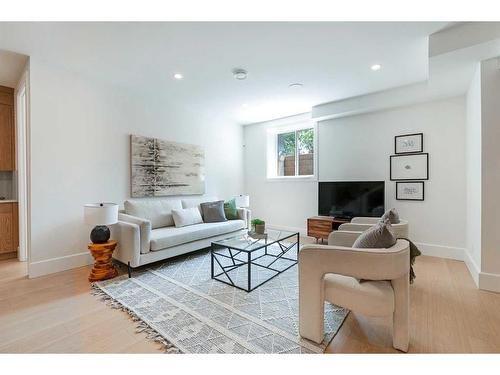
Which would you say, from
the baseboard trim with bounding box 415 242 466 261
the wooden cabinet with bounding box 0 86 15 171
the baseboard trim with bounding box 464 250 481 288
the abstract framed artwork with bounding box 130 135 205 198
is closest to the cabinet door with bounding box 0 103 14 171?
the wooden cabinet with bounding box 0 86 15 171

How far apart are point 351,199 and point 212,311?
305cm

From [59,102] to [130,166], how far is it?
3.81 ft

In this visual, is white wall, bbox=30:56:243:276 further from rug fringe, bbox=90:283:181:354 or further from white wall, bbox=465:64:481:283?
white wall, bbox=465:64:481:283

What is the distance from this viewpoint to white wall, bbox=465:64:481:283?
2.62 m

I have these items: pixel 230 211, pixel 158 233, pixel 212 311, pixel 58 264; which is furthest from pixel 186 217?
pixel 212 311

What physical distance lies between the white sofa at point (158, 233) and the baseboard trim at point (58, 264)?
542mm

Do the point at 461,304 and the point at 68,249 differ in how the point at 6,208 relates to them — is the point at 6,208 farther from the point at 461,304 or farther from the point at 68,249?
the point at 461,304

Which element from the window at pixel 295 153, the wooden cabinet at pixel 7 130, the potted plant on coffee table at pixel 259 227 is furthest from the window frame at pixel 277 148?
the wooden cabinet at pixel 7 130

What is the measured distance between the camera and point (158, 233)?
321cm

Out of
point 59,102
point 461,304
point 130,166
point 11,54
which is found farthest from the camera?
point 130,166

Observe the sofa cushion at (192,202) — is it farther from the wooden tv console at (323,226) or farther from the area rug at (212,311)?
the wooden tv console at (323,226)

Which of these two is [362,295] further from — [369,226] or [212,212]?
[212,212]
